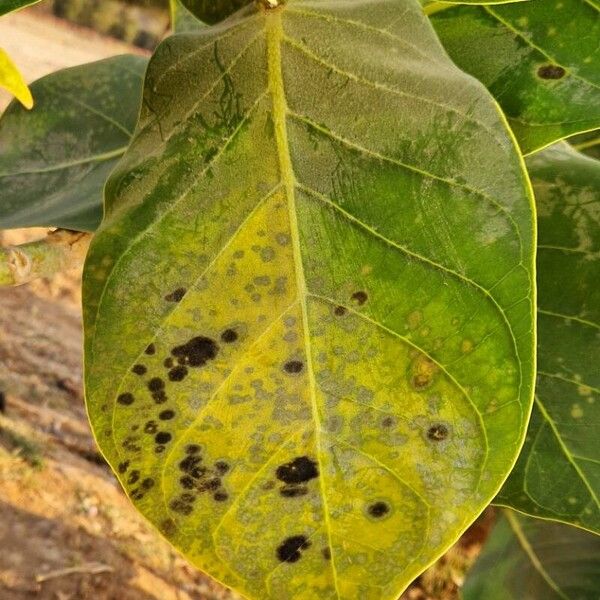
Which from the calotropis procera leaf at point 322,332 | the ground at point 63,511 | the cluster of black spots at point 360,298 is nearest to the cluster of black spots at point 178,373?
the calotropis procera leaf at point 322,332

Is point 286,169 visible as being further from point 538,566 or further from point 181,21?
point 538,566

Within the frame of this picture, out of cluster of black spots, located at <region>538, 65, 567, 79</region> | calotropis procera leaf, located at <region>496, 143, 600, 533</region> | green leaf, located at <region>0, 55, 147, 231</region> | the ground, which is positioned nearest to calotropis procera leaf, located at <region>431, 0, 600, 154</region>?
cluster of black spots, located at <region>538, 65, 567, 79</region>

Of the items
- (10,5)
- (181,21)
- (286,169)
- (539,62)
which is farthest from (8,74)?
(181,21)

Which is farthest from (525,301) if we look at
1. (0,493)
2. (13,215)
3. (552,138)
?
(0,493)

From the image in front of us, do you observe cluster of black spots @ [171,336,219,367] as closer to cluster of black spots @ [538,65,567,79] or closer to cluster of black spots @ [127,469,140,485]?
cluster of black spots @ [127,469,140,485]

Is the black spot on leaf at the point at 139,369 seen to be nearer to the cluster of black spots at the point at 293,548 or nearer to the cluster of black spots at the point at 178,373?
the cluster of black spots at the point at 178,373

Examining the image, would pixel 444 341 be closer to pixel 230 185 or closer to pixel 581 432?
pixel 230 185
